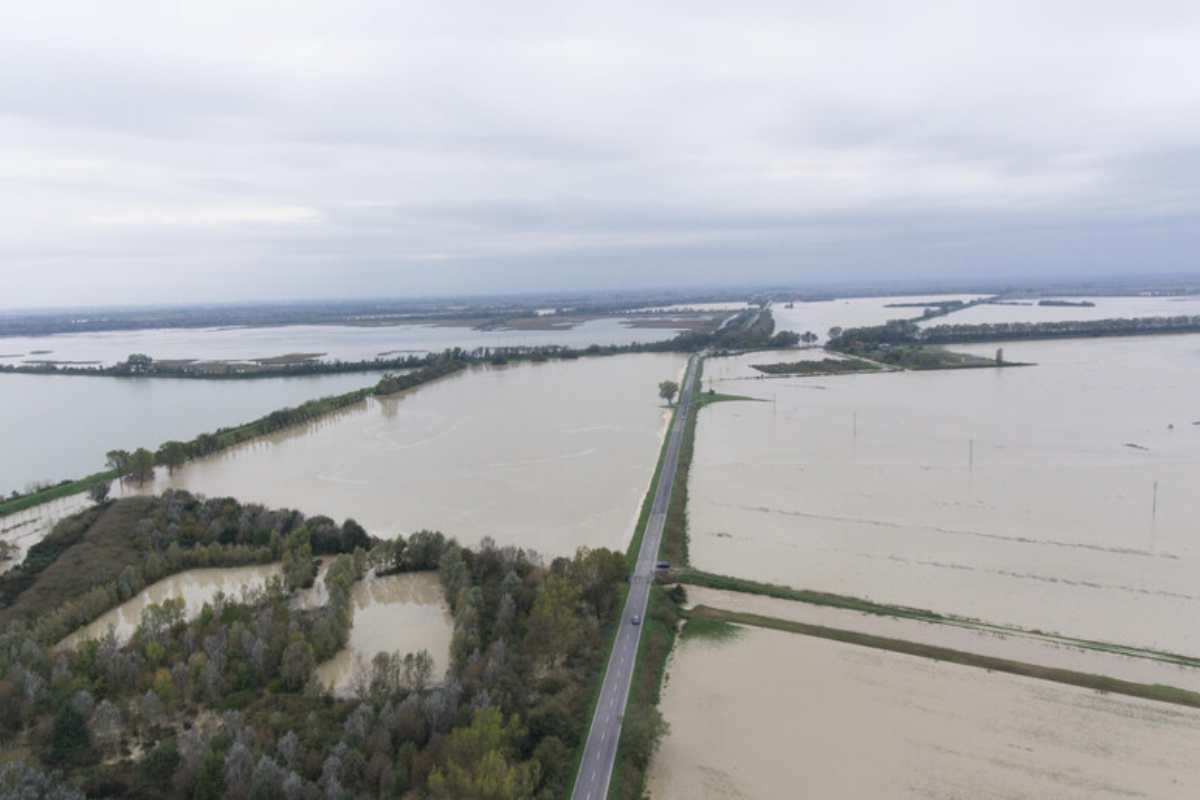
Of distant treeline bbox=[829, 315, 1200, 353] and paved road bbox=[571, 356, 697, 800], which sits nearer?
paved road bbox=[571, 356, 697, 800]

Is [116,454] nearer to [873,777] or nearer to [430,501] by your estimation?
[430,501]

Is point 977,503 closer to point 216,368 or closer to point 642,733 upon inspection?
point 642,733

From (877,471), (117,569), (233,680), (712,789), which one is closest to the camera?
(712,789)

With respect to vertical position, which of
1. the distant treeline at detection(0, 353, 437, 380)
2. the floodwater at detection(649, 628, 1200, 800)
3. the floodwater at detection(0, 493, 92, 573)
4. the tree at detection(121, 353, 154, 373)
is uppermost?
the tree at detection(121, 353, 154, 373)

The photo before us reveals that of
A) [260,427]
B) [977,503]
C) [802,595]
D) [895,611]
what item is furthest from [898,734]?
[260,427]

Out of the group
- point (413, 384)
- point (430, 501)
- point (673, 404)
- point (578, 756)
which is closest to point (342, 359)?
point (413, 384)

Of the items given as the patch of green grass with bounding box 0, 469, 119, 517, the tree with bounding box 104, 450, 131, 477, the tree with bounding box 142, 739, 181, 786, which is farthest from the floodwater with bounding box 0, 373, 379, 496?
the tree with bounding box 142, 739, 181, 786

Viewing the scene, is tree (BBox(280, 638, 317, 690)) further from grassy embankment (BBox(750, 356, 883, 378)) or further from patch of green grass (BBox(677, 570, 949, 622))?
grassy embankment (BBox(750, 356, 883, 378))
